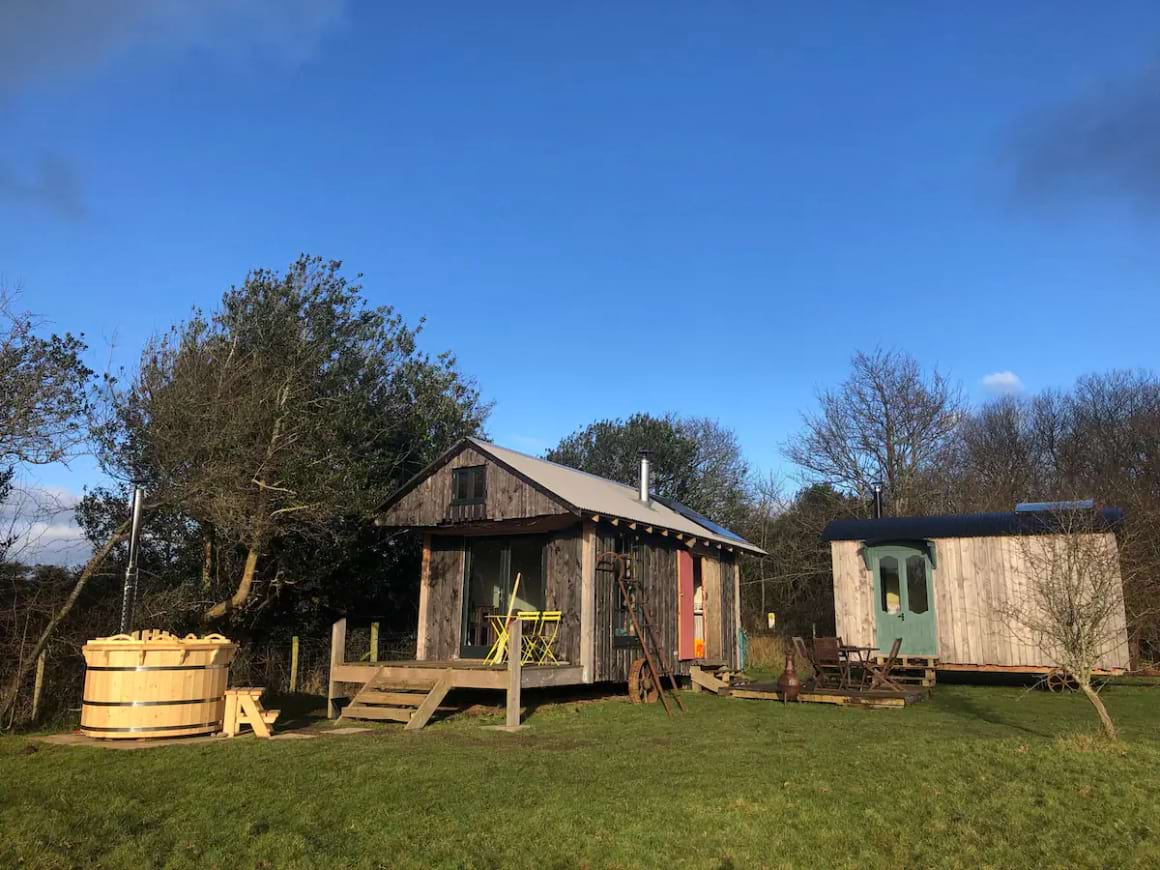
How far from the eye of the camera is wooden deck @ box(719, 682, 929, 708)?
41.9ft

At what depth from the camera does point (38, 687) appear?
10320 mm

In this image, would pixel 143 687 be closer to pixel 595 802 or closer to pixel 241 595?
pixel 241 595

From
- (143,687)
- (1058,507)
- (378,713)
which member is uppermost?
(1058,507)

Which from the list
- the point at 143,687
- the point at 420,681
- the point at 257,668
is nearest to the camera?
the point at 143,687

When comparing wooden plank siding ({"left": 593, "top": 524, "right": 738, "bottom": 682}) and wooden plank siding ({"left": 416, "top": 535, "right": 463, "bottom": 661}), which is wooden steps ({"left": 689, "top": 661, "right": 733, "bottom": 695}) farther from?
wooden plank siding ({"left": 416, "top": 535, "right": 463, "bottom": 661})

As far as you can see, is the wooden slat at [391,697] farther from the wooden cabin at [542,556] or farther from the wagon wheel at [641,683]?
the wagon wheel at [641,683]

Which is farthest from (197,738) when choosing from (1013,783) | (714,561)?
(714,561)

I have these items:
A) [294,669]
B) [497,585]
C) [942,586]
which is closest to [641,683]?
[497,585]

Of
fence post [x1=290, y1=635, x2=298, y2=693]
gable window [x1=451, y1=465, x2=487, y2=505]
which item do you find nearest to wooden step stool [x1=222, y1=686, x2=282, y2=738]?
fence post [x1=290, y1=635, x2=298, y2=693]

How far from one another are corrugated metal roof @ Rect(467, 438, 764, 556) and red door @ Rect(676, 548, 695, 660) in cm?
68

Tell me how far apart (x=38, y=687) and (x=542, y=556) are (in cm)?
746

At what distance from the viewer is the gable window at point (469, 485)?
551 inches

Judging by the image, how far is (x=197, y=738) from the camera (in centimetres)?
934

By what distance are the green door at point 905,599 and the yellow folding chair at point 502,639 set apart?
801 cm
